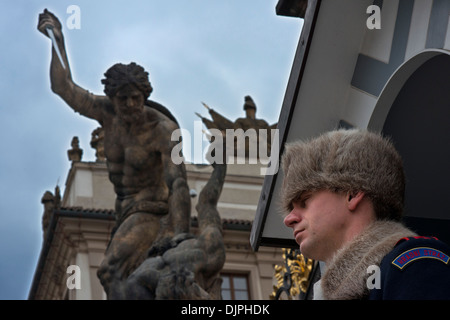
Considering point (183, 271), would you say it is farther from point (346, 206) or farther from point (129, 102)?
point (346, 206)

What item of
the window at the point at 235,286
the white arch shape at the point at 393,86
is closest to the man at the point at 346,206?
the white arch shape at the point at 393,86

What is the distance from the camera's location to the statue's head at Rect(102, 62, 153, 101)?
1289 centimetres

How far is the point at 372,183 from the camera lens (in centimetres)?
344

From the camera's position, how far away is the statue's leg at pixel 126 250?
466 inches

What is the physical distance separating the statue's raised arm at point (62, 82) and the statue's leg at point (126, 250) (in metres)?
1.57

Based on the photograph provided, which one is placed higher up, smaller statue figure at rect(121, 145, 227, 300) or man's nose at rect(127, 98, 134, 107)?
man's nose at rect(127, 98, 134, 107)

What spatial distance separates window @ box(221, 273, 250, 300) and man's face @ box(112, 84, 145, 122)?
13196 mm

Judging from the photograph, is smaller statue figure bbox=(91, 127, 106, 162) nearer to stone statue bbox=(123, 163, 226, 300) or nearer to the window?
the window

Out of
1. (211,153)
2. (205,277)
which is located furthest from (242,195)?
(205,277)

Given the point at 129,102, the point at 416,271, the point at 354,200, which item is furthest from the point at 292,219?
the point at 129,102

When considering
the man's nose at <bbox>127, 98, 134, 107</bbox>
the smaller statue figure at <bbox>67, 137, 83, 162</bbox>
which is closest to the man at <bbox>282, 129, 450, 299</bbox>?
the man's nose at <bbox>127, 98, 134, 107</bbox>

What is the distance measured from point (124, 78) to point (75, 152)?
16999 millimetres

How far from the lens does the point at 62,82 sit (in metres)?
13.6
